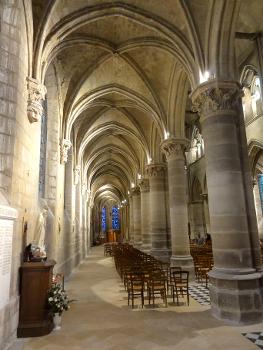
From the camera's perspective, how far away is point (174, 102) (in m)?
Result: 13.5

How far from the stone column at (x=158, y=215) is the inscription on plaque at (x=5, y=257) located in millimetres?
12873

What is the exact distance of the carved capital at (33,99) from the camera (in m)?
7.03

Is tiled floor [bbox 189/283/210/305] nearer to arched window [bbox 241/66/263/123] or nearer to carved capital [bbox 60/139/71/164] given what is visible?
carved capital [bbox 60/139/71/164]

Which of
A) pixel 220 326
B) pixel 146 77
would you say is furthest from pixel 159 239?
pixel 220 326

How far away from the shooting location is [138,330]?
5988 millimetres

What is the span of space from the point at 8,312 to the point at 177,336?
10.8 feet

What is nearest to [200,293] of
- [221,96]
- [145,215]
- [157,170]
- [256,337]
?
[256,337]

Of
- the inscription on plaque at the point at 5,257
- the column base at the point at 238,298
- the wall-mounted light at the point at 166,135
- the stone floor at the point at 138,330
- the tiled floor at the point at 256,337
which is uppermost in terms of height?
the wall-mounted light at the point at 166,135

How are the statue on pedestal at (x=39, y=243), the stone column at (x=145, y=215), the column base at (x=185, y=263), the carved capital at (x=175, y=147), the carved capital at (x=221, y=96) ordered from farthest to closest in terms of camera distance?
the stone column at (x=145, y=215) → the carved capital at (x=175, y=147) → the column base at (x=185, y=263) → the carved capital at (x=221, y=96) → the statue on pedestal at (x=39, y=243)

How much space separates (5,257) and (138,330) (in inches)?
123

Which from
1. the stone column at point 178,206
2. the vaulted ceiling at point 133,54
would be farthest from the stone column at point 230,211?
the stone column at point 178,206

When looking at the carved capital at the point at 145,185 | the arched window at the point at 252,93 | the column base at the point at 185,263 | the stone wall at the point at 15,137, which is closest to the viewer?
the stone wall at the point at 15,137

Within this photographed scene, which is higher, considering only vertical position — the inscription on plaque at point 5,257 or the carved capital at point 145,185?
the carved capital at point 145,185

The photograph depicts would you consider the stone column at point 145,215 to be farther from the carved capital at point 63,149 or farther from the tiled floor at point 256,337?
the tiled floor at point 256,337
